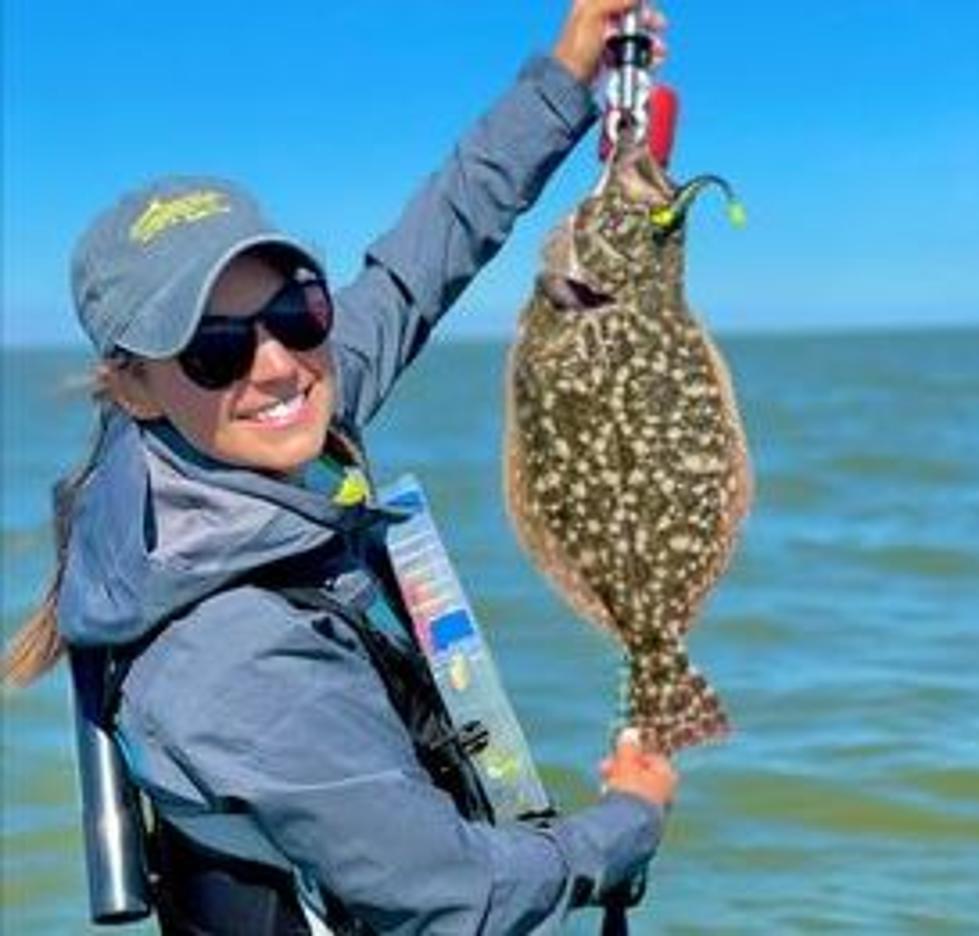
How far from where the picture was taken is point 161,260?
11.0 feet

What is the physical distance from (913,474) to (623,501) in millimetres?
21984

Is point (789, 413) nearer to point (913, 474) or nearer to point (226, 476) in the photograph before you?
point (913, 474)

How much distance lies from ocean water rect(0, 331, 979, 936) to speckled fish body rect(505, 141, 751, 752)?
0.88 metres

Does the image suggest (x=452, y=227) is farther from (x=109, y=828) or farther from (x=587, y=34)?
(x=109, y=828)

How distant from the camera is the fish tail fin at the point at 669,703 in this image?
3758mm

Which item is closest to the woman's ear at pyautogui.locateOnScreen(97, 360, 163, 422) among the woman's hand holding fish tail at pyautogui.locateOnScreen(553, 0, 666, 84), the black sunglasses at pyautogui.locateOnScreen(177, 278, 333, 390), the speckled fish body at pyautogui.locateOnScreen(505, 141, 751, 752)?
the black sunglasses at pyautogui.locateOnScreen(177, 278, 333, 390)

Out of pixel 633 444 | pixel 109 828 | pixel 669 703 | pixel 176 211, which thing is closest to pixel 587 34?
pixel 633 444

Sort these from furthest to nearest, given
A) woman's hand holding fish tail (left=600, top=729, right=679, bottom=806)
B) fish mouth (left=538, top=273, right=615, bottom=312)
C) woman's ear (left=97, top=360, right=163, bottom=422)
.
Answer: fish mouth (left=538, top=273, right=615, bottom=312) → woman's hand holding fish tail (left=600, top=729, right=679, bottom=806) → woman's ear (left=97, top=360, right=163, bottom=422)

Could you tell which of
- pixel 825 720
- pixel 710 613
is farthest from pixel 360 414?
pixel 710 613

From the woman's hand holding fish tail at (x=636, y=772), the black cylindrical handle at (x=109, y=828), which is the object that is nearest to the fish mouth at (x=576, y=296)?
the woman's hand holding fish tail at (x=636, y=772)

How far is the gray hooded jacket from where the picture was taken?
326cm

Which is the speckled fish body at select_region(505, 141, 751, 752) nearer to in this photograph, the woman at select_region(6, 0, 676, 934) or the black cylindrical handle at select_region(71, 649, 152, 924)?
the woman at select_region(6, 0, 676, 934)

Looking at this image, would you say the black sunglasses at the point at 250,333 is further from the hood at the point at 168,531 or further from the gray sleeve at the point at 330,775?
the gray sleeve at the point at 330,775

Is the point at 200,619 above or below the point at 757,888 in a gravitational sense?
above
